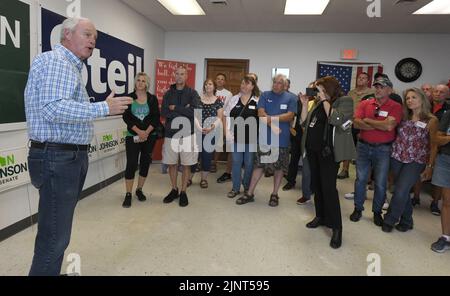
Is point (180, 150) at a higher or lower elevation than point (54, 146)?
lower

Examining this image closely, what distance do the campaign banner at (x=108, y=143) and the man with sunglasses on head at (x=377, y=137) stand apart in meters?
3.01

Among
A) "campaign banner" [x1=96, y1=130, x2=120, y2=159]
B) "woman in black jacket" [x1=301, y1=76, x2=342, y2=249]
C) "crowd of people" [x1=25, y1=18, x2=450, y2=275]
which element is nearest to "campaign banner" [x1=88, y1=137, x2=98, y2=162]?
"campaign banner" [x1=96, y1=130, x2=120, y2=159]

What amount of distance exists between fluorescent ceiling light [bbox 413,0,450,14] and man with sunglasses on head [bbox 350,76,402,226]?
2.16 metres

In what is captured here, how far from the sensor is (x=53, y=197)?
5.01 ft

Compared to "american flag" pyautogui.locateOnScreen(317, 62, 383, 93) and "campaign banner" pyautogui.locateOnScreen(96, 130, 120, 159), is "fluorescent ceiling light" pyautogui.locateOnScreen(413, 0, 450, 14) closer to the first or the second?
"american flag" pyautogui.locateOnScreen(317, 62, 383, 93)

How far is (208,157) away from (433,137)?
2.68 meters

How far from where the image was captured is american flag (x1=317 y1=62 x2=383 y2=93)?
5969mm

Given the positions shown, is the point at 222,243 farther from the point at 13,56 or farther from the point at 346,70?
the point at 346,70

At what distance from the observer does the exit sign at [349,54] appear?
592cm

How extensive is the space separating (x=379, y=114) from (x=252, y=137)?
1338mm

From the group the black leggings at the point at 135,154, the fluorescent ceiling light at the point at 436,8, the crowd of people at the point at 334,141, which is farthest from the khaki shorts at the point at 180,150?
the fluorescent ceiling light at the point at 436,8

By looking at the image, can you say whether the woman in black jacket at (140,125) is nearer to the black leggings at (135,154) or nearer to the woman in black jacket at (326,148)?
the black leggings at (135,154)

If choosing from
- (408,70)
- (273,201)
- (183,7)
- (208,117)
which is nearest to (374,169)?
(273,201)
